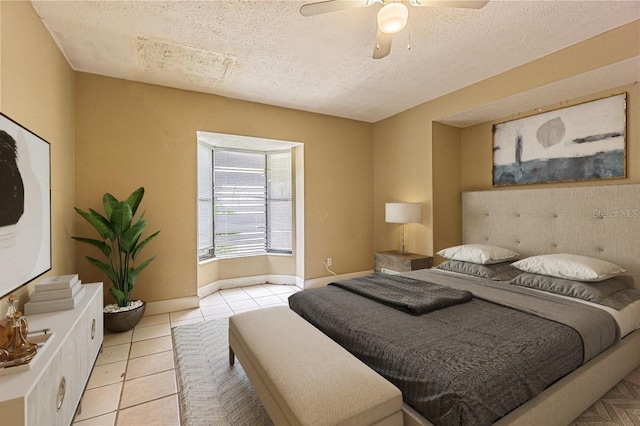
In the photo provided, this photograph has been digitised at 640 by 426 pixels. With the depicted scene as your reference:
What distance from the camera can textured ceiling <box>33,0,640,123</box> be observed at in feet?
6.59

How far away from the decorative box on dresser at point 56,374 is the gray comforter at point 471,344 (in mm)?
1392

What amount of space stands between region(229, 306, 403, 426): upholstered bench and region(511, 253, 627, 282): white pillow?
191 centimetres

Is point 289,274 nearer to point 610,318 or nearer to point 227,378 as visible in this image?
point 227,378

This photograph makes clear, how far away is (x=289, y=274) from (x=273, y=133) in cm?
218

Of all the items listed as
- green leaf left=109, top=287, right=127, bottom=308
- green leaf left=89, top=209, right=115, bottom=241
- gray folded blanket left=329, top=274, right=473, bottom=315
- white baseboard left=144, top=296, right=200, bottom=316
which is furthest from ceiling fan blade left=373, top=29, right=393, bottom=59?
white baseboard left=144, top=296, right=200, bottom=316

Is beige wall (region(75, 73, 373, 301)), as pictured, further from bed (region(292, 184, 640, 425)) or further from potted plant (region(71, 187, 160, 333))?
bed (region(292, 184, 640, 425))

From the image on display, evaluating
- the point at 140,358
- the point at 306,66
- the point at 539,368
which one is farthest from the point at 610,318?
the point at 140,358

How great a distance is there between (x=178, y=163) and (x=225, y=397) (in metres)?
2.56

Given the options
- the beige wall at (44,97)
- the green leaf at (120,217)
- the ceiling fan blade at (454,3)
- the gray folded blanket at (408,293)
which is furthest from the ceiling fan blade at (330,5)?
the green leaf at (120,217)

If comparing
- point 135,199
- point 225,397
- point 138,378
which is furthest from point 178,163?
point 225,397

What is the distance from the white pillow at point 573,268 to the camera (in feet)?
Result: 7.06

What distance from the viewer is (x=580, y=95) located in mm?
2715

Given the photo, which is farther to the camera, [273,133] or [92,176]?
[273,133]

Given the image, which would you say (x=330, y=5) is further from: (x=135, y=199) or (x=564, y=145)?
(x=564, y=145)
